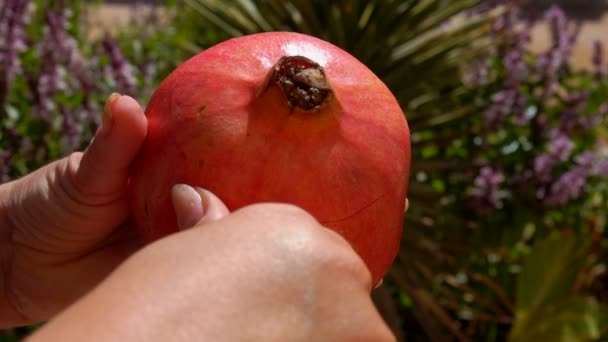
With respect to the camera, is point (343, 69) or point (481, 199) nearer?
point (343, 69)

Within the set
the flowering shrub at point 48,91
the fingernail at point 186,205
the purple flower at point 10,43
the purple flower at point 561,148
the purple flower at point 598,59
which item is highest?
the fingernail at point 186,205

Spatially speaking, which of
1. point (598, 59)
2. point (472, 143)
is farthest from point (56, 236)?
point (598, 59)

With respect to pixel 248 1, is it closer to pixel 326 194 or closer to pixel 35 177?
pixel 35 177

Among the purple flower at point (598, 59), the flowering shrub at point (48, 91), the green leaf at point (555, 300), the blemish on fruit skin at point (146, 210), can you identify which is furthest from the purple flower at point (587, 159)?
the blemish on fruit skin at point (146, 210)

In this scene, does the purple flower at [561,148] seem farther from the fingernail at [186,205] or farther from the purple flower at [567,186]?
the fingernail at [186,205]

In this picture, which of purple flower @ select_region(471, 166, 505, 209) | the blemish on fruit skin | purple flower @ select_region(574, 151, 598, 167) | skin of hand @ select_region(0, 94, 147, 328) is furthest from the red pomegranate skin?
purple flower @ select_region(574, 151, 598, 167)

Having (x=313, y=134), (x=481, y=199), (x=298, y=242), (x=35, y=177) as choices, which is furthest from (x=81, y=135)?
(x=298, y=242)

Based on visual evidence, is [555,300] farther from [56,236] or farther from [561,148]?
[56,236]
